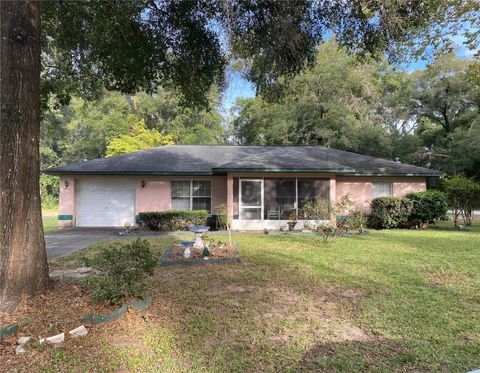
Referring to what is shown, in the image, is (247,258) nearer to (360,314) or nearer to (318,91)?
(360,314)

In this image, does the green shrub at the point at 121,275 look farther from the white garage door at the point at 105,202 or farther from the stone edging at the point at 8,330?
the white garage door at the point at 105,202

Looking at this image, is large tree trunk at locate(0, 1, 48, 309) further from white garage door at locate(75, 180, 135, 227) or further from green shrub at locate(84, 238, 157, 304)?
white garage door at locate(75, 180, 135, 227)

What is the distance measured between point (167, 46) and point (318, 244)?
21.9 feet

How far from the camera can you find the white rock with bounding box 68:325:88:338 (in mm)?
3594

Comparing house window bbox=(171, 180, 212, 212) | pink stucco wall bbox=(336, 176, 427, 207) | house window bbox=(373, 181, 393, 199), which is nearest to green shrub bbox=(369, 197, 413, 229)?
pink stucco wall bbox=(336, 176, 427, 207)

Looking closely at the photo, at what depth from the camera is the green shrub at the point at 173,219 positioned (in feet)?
44.5

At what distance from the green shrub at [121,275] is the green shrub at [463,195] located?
13458 millimetres

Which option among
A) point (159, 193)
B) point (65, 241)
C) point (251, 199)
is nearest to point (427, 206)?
point (251, 199)

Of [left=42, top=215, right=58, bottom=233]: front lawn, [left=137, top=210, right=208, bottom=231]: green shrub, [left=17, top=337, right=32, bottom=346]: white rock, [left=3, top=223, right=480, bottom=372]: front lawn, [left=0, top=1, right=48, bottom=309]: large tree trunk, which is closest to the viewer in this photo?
[left=3, top=223, right=480, bottom=372]: front lawn

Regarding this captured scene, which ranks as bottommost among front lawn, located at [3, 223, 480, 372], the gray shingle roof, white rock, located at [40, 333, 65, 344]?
front lawn, located at [3, 223, 480, 372]

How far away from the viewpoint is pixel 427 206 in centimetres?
1398

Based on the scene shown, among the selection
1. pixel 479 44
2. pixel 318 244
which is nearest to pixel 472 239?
pixel 318 244

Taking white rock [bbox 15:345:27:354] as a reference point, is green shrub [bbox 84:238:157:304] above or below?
above

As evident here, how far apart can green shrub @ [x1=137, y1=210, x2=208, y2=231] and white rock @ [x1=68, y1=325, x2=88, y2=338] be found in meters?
9.91
